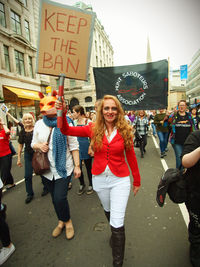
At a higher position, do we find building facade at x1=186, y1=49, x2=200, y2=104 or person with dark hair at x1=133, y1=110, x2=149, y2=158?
building facade at x1=186, y1=49, x2=200, y2=104

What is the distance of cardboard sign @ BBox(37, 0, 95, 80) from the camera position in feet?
5.98

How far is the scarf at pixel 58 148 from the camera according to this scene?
7.93 feet

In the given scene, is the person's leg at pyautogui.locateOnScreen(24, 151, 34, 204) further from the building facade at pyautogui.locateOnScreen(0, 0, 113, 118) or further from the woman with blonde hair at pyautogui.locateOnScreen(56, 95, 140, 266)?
the building facade at pyautogui.locateOnScreen(0, 0, 113, 118)

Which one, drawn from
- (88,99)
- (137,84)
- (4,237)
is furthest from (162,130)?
(88,99)

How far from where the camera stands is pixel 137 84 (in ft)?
17.9

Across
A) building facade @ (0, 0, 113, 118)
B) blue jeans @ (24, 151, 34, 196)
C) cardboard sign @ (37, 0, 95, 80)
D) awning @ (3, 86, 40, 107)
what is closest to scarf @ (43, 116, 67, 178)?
cardboard sign @ (37, 0, 95, 80)

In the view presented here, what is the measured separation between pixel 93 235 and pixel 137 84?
449 cm

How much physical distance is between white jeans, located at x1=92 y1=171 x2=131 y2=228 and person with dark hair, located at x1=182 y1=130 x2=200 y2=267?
0.70 m

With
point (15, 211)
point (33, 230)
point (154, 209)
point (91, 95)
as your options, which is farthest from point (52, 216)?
point (91, 95)

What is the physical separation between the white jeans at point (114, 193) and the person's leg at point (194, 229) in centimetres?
71

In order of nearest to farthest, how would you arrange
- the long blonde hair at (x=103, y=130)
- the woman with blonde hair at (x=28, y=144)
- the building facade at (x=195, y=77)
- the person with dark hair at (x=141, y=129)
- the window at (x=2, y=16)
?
the long blonde hair at (x=103, y=130)
the woman with blonde hair at (x=28, y=144)
the person with dark hair at (x=141, y=129)
the window at (x=2, y=16)
the building facade at (x=195, y=77)

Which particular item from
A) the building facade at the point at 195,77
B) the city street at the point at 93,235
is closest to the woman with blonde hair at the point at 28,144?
the city street at the point at 93,235

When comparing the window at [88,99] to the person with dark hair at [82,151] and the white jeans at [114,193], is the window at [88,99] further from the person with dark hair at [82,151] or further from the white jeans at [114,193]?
the white jeans at [114,193]

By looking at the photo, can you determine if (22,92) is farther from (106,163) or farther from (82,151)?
(106,163)
